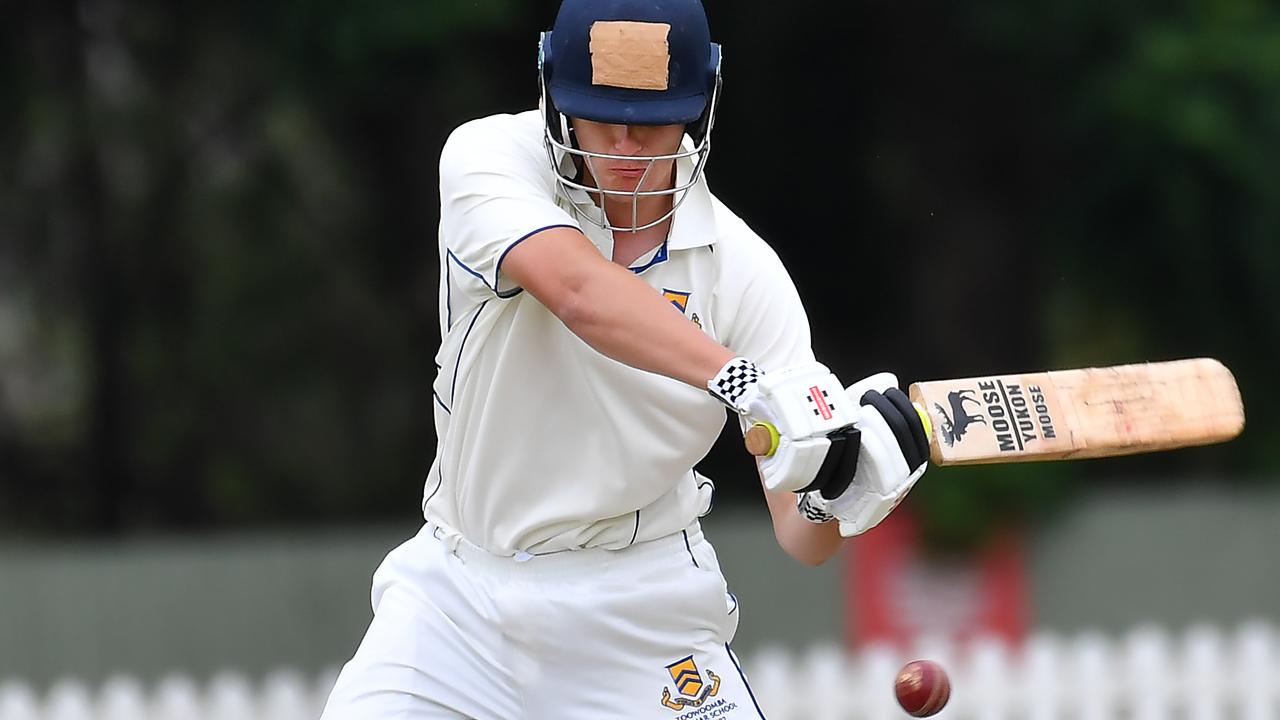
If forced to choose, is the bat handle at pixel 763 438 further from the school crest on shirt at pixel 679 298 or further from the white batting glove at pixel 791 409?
the school crest on shirt at pixel 679 298

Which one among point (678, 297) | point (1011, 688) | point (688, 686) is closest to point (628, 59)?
point (678, 297)

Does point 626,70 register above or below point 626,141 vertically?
above

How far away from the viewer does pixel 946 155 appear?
7984mm

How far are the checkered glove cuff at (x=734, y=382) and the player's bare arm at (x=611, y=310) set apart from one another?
20mm

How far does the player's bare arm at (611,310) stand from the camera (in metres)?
2.37

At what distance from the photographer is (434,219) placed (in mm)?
8125

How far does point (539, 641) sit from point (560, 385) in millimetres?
390

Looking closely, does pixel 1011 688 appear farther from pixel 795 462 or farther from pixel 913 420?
pixel 795 462

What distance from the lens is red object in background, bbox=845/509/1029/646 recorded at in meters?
7.34

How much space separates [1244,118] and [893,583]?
2377mm

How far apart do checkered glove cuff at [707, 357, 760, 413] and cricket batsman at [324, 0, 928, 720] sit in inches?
5.6

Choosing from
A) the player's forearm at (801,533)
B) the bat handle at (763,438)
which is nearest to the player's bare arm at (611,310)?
the bat handle at (763,438)

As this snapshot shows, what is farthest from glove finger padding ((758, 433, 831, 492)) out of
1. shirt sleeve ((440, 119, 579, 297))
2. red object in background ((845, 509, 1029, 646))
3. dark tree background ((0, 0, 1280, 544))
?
red object in background ((845, 509, 1029, 646))

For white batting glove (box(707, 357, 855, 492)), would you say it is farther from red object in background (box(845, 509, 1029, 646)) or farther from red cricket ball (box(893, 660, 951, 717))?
red object in background (box(845, 509, 1029, 646))
